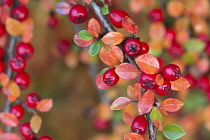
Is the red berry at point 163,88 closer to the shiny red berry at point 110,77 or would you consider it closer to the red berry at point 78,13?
the shiny red berry at point 110,77

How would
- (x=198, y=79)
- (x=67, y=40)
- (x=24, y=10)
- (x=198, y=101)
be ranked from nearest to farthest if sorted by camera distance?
(x=24, y=10)
(x=198, y=79)
(x=67, y=40)
(x=198, y=101)

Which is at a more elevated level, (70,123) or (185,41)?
(185,41)

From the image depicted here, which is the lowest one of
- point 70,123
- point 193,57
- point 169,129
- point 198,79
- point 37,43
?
point 70,123

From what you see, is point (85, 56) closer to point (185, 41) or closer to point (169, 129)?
point (185, 41)

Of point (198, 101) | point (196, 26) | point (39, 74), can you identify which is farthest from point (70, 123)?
point (196, 26)

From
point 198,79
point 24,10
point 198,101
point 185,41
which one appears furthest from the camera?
point 198,101
